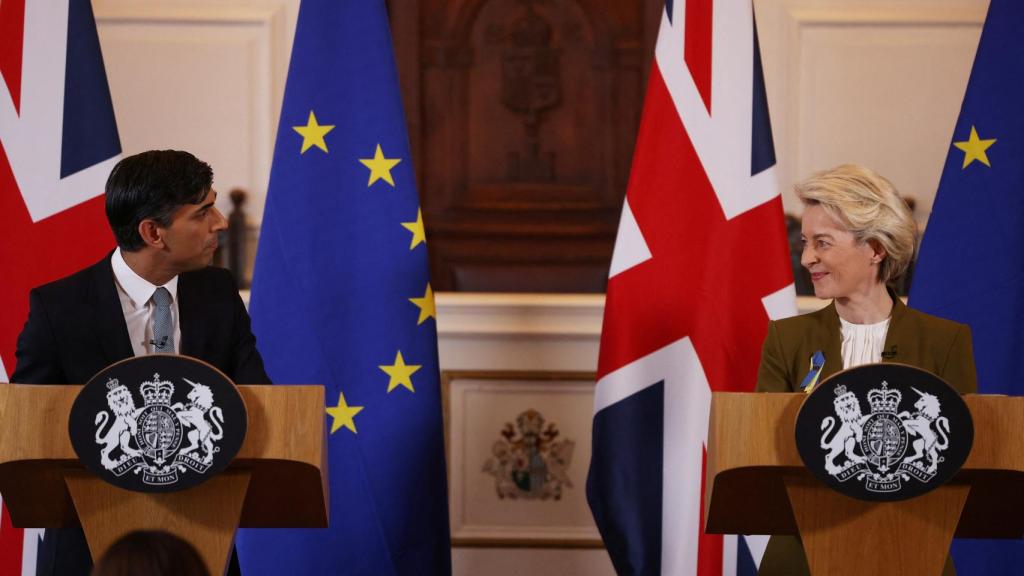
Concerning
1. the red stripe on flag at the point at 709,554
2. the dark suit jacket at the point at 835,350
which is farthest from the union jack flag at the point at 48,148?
the dark suit jacket at the point at 835,350

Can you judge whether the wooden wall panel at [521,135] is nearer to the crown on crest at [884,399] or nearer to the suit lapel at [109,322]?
the suit lapel at [109,322]

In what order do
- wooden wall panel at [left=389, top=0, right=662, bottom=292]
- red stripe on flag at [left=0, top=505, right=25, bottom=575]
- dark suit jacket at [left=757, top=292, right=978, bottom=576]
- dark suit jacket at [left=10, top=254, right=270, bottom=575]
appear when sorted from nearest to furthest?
dark suit jacket at [left=10, top=254, right=270, bottom=575] → dark suit jacket at [left=757, top=292, right=978, bottom=576] → red stripe on flag at [left=0, top=505, right=25, bottom=575] → wooden wall panel at [left=389, top=0, right=662, bottom=292]

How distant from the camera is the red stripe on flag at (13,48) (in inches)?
117

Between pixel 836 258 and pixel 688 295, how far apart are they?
797 millimetres

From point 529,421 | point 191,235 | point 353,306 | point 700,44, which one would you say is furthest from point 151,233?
point 529,421

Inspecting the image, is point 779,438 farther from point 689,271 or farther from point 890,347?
point 689,271

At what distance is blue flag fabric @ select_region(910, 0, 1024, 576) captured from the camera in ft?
9.68

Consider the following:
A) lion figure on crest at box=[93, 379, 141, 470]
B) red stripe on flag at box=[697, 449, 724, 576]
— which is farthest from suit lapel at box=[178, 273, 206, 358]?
red stripe on flag at box=[697, 449, 724, 576]

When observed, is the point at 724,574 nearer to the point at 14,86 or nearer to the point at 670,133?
the point at 670,133

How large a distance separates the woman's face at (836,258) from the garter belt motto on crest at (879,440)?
1.79ft

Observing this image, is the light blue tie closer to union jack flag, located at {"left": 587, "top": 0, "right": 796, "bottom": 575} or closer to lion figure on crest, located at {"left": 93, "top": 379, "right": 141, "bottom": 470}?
lion figure on crest, located at {"left": 93, "top": 379, "right": 141, "bottom": 470}

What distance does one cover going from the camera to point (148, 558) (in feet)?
3.85

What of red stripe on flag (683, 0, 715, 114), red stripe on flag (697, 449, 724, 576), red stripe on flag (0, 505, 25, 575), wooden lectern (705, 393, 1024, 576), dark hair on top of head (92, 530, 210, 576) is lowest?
red stripe on flag (697, 449, 724, 576)

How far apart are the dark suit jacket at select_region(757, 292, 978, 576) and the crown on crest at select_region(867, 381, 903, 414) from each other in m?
0.45
